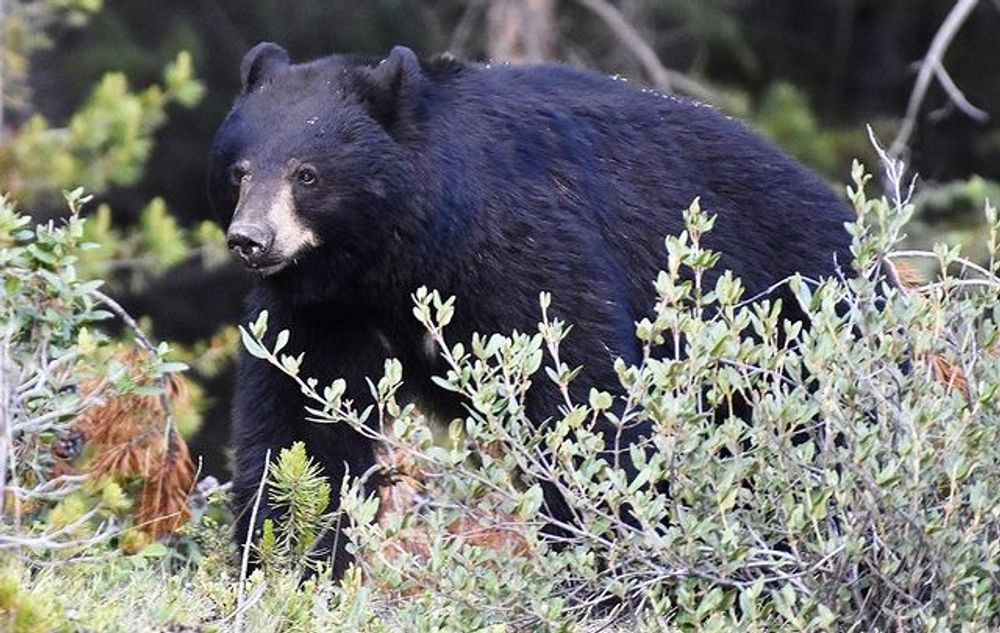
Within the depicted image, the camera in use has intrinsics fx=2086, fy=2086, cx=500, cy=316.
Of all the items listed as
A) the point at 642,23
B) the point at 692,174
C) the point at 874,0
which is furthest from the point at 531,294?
the point at 874,0

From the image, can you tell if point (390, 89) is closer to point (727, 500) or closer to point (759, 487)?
point (759, 487)

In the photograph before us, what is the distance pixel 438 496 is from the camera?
170 inches

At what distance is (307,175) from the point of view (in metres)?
5.37

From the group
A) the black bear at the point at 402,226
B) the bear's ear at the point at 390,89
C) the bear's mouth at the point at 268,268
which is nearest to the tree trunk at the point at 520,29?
the black bear at the point at 402,226

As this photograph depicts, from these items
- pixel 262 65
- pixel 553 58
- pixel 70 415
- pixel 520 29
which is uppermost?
pixel 262 65

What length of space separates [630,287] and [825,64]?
1157 cm

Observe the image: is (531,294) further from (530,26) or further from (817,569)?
(530,26)

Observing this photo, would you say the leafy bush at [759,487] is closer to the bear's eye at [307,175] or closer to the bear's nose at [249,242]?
the bear's nose at [249,242]

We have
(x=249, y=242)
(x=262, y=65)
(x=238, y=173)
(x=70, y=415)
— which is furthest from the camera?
(x=262, y=65)

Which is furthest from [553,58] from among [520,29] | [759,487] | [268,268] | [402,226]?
[759,487]

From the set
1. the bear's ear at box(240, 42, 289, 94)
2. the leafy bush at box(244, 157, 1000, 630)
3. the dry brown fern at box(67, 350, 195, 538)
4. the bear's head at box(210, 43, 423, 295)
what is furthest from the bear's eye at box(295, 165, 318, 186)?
the leafy bush at box(244, 157, 1000, 630)

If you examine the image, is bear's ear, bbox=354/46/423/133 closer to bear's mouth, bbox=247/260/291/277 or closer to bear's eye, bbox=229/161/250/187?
bear's eye, bbox=229/161/250/187

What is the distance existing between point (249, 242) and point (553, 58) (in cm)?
665

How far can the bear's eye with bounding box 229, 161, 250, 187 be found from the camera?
5.34m
